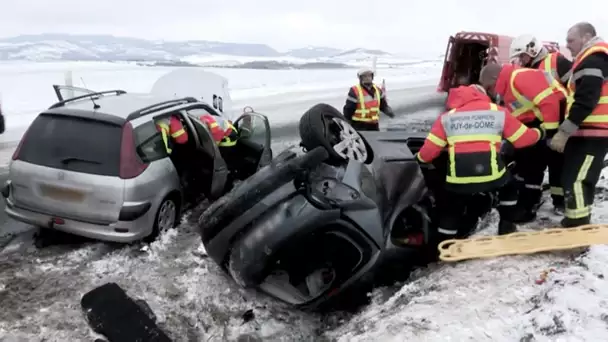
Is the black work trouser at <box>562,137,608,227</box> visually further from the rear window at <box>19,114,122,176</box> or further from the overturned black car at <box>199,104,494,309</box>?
the rear window at <box>19,114,122,176</box>

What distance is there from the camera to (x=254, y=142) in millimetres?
6715

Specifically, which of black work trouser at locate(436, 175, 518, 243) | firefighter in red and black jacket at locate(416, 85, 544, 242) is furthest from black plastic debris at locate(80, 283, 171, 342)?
→ firefighter in red and black jacket at locate(416, 85, 544, 242)

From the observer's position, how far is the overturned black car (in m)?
3.39

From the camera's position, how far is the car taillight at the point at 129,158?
467cm

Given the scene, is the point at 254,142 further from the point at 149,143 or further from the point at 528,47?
the point at 528,47

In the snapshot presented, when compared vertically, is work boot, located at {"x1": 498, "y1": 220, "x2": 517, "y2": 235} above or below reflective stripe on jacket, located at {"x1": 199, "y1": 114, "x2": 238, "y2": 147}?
below

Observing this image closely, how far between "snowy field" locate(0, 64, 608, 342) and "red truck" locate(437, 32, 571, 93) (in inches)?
419

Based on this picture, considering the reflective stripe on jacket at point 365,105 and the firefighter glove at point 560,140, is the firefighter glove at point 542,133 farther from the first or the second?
the reflective stripe on jacket at point 365,105

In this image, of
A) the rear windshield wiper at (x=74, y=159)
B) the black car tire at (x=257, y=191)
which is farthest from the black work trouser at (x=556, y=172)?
the rear windshield wiper at (x=74, y=159)

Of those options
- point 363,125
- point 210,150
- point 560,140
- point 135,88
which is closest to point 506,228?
point 560,140

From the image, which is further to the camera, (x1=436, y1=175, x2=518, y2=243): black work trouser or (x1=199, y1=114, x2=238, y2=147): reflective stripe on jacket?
(x1=199, y1=114, x2=238, y2=147): reflective stripe on jacket

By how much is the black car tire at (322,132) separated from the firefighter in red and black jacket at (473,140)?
1.99 feet

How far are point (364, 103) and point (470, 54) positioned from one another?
10.1 meters

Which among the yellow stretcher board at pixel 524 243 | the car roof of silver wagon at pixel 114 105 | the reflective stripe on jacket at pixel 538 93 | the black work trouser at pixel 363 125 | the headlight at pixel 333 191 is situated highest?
the reflective stripe on jacket at pixel 538 93
